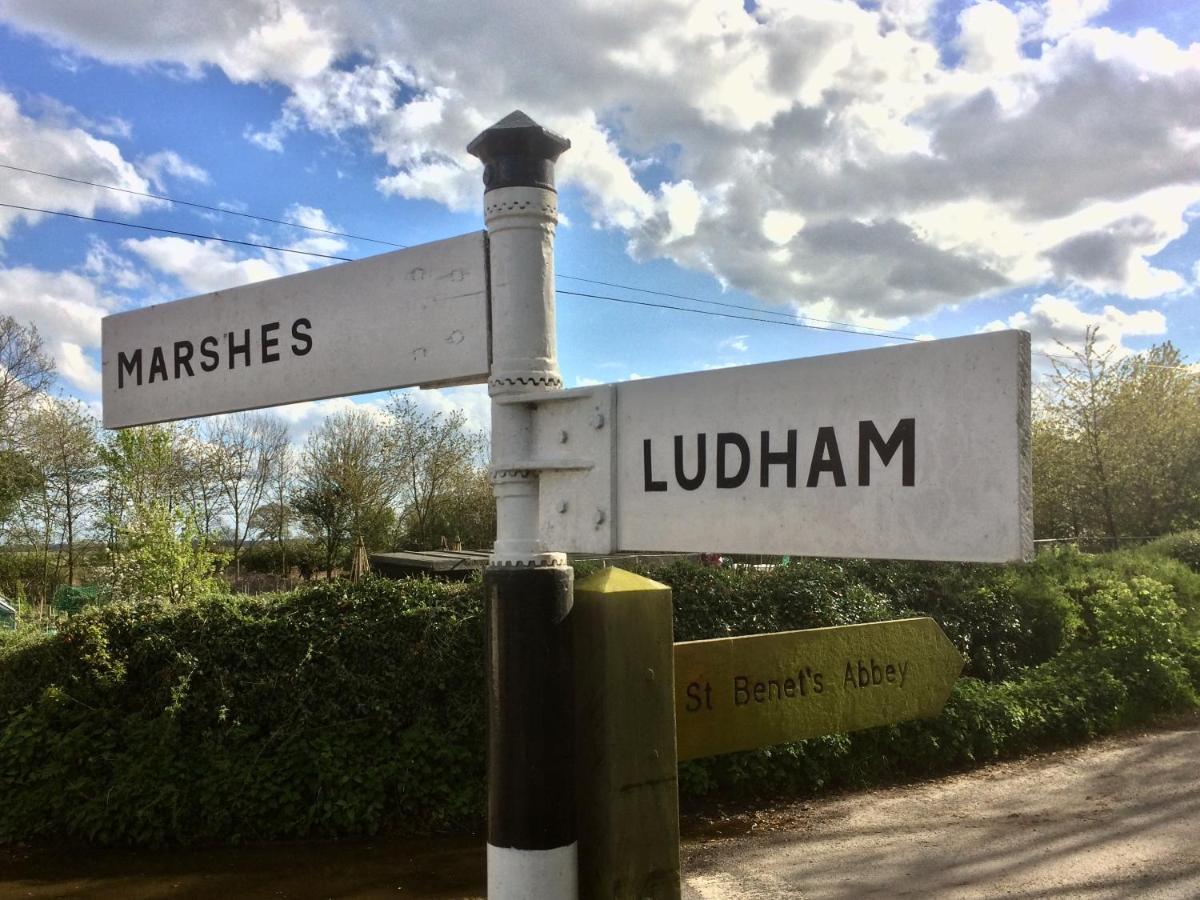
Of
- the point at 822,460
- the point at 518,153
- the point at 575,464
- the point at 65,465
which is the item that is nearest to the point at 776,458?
the point at 822,460

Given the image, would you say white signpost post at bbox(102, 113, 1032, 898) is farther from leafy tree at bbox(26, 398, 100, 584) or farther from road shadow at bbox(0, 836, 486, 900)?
leafy tree at bbox(26, 398, 100, 584)

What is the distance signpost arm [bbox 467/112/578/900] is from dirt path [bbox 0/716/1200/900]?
390 centimetres

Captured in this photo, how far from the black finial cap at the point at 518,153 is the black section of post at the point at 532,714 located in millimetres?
759

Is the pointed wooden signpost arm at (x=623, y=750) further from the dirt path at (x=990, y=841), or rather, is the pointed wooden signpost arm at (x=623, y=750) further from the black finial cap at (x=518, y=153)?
the dirt path at (x=990, y=841)

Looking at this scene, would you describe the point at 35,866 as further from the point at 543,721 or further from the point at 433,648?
the point at 543,721

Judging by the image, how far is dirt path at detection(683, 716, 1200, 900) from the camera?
5156 mm

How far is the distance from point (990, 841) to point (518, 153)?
5804 mm

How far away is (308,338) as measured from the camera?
6.97ft

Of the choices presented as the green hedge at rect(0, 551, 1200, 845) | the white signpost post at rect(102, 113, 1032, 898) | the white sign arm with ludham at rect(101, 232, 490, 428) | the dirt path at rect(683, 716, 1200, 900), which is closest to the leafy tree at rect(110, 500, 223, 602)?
the green hedge at rect(0, 551, 1200, 845)

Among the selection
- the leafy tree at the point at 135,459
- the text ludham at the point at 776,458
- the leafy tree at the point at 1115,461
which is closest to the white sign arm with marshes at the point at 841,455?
the text ludham at the point at 776,458

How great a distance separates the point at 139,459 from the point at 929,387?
654 inches

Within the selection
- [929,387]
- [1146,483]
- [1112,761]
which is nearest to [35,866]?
[929,387]

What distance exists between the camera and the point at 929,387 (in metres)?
1.41

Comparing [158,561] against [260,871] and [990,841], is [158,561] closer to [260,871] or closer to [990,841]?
[260,871]
